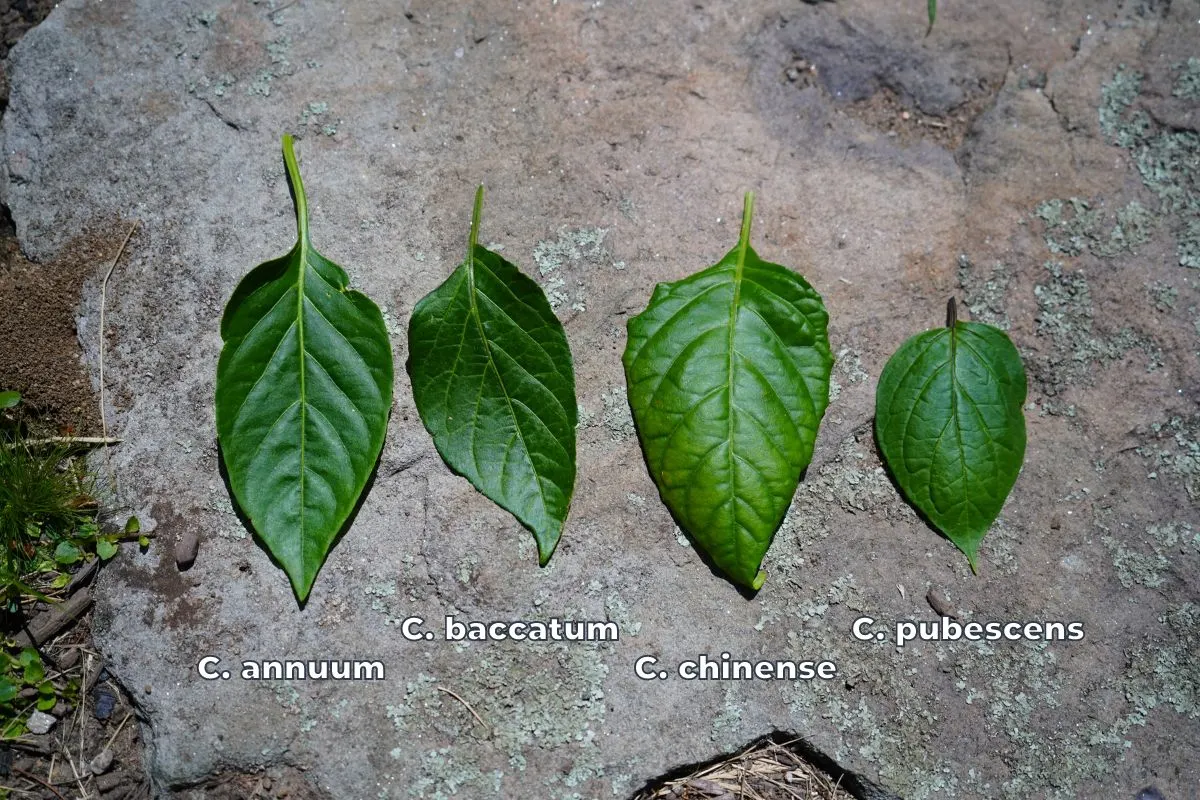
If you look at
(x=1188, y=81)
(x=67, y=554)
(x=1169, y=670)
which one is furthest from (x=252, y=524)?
(x=1188, y=81)

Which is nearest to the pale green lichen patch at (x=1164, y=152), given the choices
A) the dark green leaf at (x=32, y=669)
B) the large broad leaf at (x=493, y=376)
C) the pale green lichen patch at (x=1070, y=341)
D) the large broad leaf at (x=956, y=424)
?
the pale green lichen patch at (x=1070, y=341)

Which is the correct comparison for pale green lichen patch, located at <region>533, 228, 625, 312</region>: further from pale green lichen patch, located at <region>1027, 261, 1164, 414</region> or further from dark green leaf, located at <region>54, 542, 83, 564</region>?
dark green leaf, located at <region>54, 542, 83, 564</region>

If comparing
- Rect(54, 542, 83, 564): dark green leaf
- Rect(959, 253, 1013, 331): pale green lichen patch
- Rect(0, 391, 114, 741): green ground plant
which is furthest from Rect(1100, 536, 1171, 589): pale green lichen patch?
Rect(54, 542, 83, 564): dark green leaf

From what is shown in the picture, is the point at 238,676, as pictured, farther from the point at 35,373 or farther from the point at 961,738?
the point at 961,738

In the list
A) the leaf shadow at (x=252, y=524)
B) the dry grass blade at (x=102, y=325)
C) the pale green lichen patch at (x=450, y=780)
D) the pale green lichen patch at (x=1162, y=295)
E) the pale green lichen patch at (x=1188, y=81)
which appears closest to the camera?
the pale green lichen patch at (x=450, y=780)

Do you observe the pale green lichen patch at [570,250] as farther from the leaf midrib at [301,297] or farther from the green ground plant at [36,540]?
the green ground plant at [36,540]
